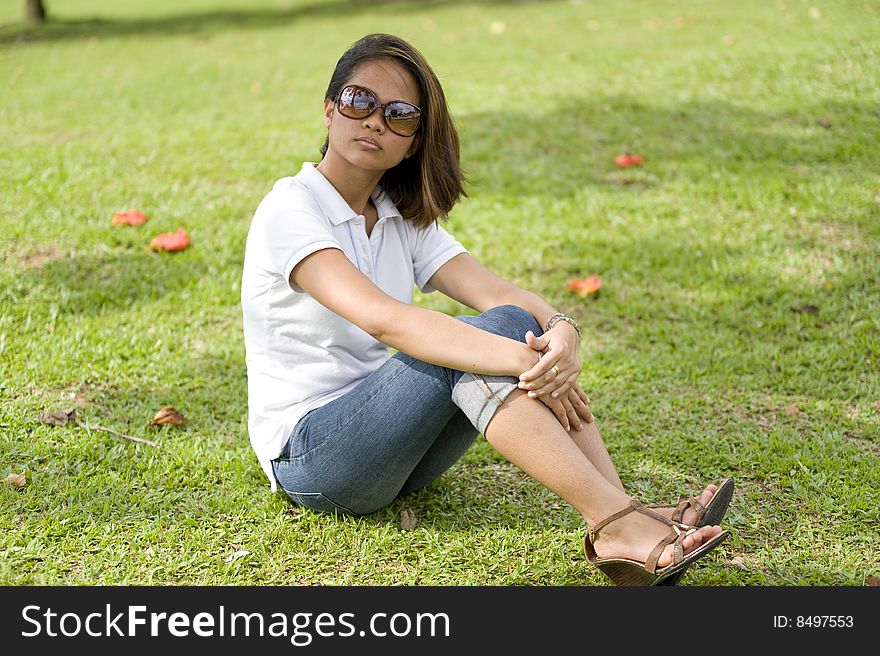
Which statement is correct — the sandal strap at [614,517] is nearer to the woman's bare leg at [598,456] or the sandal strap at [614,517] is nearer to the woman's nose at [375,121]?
the woman's bare leg at [598,456]

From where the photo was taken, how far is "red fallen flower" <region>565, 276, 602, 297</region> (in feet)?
16.1

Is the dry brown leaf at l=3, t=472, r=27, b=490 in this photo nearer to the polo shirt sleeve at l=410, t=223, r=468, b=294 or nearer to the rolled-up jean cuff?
the polo shirt sleeve at l=410, t=223, r=468, b=294

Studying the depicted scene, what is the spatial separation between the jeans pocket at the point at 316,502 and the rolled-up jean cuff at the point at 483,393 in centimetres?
67

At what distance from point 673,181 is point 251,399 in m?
3.84

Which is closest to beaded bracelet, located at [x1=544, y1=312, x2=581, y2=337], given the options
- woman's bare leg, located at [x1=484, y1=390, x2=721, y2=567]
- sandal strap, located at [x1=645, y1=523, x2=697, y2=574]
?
woman's bare leg, located at [x1=484, y1=390, x2=721, y2=567]

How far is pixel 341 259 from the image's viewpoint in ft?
8.87

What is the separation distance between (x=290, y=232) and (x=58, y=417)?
151cm

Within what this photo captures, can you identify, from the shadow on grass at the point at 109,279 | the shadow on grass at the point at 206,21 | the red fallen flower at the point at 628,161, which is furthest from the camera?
the shadow on grass at the point at 206,21

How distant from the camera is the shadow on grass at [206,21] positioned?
12398mm

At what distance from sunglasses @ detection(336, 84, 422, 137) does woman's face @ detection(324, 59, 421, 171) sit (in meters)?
0.01

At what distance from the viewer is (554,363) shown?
8.65 feet

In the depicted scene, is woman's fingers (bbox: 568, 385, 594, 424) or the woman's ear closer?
woman's fingers (bbox: 568, 385, 594, 424)

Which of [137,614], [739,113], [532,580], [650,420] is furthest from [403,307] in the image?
[739,113]

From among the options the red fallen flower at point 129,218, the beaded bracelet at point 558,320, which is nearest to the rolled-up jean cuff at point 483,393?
the beaded bracelet at point 558,320
